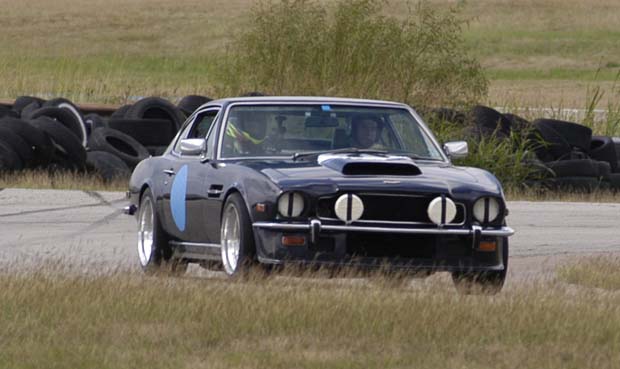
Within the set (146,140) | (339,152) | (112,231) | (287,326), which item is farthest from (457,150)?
(146,140)

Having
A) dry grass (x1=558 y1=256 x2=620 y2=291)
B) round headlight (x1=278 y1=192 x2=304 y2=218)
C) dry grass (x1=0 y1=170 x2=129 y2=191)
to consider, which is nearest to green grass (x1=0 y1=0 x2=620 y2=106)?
dry grass (x1=0 y1=170 x2=129 y2=191)

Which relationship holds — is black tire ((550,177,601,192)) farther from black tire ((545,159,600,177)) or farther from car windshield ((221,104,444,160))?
car windshield ((221,104,444,160))

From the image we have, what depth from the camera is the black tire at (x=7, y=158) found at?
63.1 ft

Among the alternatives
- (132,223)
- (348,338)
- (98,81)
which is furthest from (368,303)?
(98,81)

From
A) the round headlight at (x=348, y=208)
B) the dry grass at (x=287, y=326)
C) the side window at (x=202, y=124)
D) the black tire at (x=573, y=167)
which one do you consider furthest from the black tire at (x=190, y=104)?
the dry grass at (x=287, y=326)

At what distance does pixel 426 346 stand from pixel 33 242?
6.45 m

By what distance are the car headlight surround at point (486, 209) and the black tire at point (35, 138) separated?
10.3 m

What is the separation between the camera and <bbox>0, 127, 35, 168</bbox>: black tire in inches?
762

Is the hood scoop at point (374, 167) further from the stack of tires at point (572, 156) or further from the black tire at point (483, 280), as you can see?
the stack of tires at point (572, 156)

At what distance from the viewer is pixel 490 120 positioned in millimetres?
21828

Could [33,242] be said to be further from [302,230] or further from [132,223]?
[302,230]

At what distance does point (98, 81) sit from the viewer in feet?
116

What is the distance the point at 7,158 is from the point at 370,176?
1002 cm

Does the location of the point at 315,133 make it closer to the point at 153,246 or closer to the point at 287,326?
the point at 153,246
